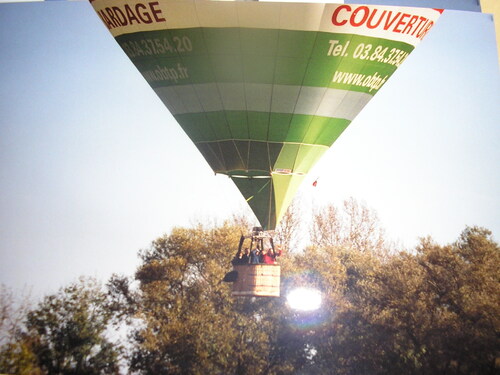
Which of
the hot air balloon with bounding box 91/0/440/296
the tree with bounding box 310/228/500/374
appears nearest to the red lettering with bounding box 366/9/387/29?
the hot air balloon with bounding box 91/0/440/296

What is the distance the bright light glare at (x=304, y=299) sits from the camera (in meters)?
12.7

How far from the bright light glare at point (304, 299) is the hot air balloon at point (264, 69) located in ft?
19.2

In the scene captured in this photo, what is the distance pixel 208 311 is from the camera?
38.7 feet

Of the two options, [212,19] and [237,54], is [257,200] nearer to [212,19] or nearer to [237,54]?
[237,54]

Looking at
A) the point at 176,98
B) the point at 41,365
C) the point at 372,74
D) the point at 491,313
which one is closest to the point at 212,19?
the point at 176,98

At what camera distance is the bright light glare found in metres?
12.7

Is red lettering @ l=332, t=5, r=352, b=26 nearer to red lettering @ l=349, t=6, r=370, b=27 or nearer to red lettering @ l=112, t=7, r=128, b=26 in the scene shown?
red lettering @ l=349, t=6, r=370, b=27

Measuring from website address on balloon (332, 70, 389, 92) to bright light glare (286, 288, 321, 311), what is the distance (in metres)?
6.73

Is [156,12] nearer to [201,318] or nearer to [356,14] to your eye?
[356,14]

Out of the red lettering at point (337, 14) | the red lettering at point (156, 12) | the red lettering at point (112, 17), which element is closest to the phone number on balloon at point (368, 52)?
the red lettering at point (337, 14)

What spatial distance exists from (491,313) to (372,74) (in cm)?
581

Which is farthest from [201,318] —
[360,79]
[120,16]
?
[120,16]

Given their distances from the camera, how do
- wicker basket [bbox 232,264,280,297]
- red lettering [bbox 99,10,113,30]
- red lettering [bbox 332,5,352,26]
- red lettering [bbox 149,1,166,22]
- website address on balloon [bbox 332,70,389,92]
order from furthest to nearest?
website address on balloon [bbox 332,70,389,92] → red lettering [bbox 99,10,113,30] → wicker basket [bbox 232,264,280,297] → red lettering [bbox 149,1,166,22] → red lettering [bbox 332,5,352,26]

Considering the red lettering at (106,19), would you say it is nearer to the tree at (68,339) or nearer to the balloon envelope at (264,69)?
the balloon envelope at (264,69)
